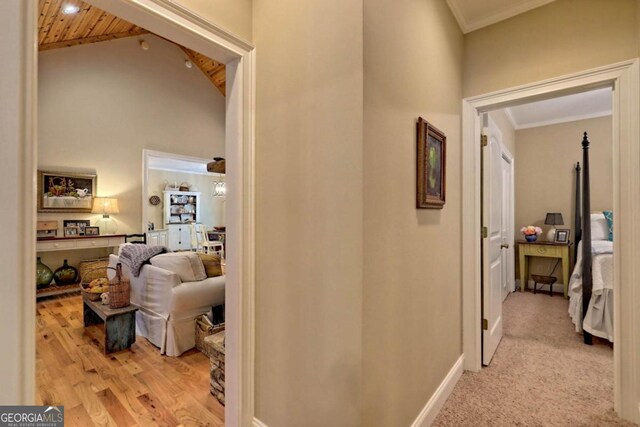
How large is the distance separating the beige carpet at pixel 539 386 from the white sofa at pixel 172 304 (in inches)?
81.9

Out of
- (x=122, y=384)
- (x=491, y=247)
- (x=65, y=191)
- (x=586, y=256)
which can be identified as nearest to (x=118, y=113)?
(x=65, y=191)

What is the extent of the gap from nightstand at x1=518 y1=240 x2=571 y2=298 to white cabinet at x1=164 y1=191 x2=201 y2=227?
8.45 m

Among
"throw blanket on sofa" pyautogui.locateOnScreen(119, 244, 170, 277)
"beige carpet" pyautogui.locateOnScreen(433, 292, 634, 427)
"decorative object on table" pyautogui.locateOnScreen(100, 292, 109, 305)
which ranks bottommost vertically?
"beige carpet" pyautogui.locateOnScreen(433, 292, 634, 427)

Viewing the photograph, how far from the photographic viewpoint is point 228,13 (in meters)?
1.44

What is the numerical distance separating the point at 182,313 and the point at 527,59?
3.32 metres

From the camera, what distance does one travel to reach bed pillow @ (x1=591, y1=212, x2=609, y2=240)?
12.4 feet

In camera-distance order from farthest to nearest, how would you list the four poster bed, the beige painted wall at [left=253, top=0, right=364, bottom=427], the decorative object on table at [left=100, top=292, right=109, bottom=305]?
the decorative object on table at [left=100, top=292, right=109, bottom=305], the four poster bed, the beige painted wall at [left=253, top=0, right=364, bottom=427]

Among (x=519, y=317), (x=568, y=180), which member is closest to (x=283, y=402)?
(x=519, y=317)

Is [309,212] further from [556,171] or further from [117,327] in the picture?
[556,171]

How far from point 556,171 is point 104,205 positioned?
293 inches

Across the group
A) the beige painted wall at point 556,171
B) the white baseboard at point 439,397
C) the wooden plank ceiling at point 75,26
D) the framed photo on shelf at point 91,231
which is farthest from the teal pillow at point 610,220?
the framed photo on shelf at point 91,231

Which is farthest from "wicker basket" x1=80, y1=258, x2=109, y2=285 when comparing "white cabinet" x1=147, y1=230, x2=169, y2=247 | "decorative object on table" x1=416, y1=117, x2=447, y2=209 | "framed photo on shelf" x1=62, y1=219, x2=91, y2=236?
"decorative object on table" x1=416, y1=117, x2=447, y2=209

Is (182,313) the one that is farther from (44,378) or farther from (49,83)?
(49,83)

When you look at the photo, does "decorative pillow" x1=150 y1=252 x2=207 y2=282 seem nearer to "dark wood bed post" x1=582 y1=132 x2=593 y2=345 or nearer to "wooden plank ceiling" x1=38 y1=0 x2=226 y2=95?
"wooden plank ceiling" x1=38 y1=0 x2=226 y2=95
